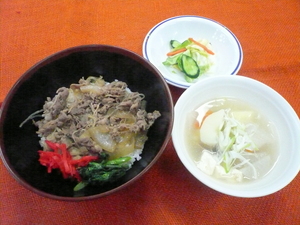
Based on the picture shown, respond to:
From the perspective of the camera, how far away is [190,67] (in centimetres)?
148

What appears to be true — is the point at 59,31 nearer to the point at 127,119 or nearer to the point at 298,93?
the point at 127,119

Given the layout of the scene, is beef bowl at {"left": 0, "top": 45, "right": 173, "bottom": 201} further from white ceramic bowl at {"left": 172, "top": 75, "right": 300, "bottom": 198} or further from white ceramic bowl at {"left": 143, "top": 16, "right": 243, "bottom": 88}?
Result: white ceramic bowl at {"left": 143, "top": 16, "right": 243, "bottom": 88}

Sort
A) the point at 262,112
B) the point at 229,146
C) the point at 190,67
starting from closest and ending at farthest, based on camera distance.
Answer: the point at 229,146 < the point at 262,112 < the point at 190,67

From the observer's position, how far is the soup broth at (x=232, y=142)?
39.7 inches

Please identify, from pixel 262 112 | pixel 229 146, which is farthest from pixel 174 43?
pixel 229 146

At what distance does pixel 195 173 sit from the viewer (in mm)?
866

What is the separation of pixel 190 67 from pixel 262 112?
51 centimetres

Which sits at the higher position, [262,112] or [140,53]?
[140,53]

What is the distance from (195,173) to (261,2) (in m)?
1.53

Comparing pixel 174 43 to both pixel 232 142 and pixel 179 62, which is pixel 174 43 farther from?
pixel 232 142

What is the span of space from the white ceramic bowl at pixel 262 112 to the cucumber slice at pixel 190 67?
1.08ft

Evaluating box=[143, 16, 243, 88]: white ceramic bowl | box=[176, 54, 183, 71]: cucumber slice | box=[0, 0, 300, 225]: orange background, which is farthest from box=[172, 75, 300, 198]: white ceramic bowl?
box=[176, 54, 183, 71]: cucumber slice

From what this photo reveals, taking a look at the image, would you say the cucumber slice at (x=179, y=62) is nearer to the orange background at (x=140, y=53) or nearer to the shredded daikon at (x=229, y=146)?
the orange background at (x=140, y=53)

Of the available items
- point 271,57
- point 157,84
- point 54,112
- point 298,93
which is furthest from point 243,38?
point 54,112
